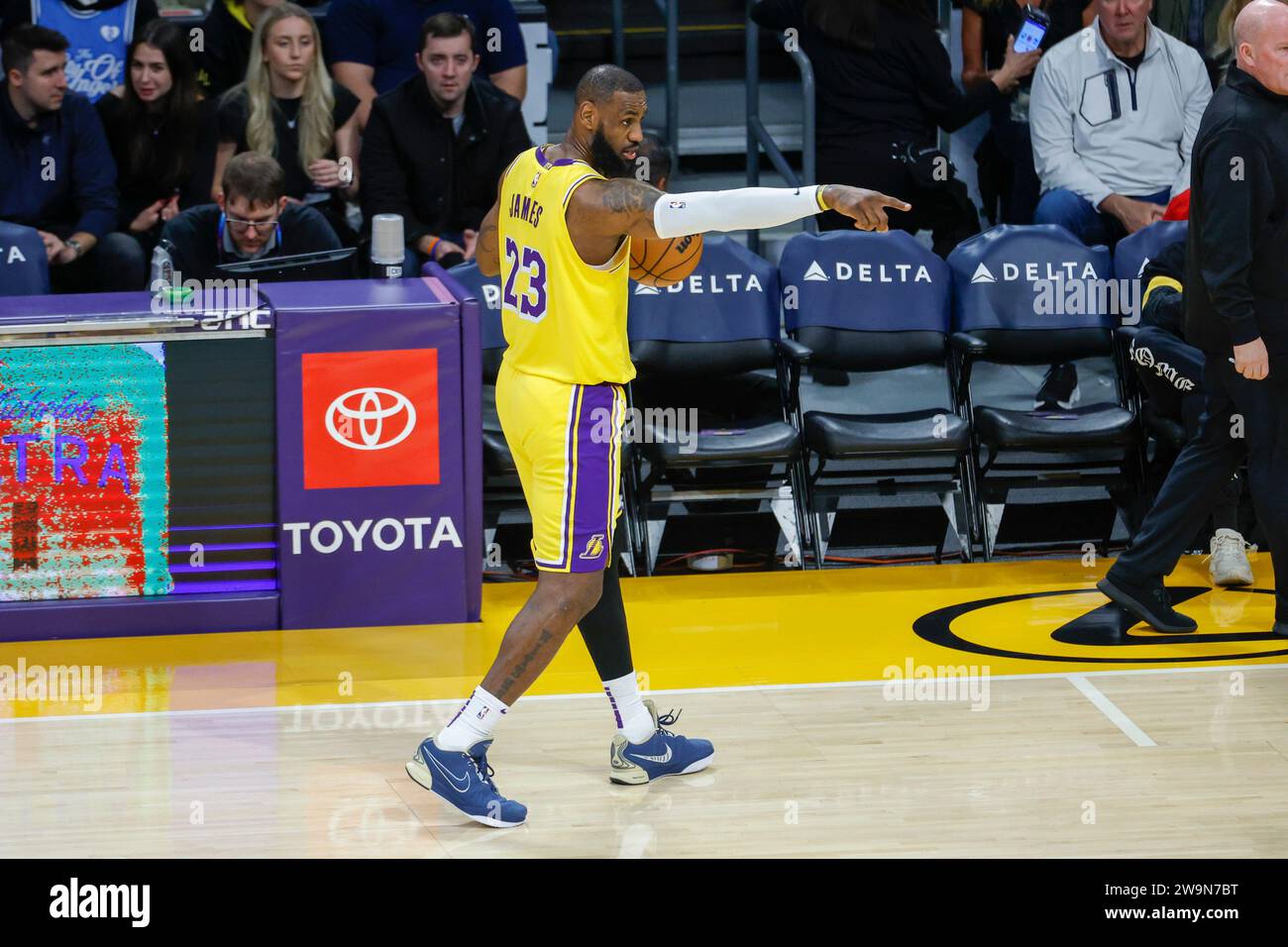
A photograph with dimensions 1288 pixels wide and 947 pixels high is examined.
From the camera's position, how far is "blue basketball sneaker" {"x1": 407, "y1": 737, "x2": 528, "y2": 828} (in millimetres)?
4715

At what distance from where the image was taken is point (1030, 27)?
9180 mm

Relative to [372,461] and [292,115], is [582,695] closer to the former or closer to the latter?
[372,461]

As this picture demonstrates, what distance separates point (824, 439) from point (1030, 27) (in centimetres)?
312

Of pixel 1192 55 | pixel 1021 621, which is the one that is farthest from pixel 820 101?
pixel 1021 621

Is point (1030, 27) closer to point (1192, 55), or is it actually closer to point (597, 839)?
point (1192, 55)

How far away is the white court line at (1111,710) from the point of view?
5.35 m

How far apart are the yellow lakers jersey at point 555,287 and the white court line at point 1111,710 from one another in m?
1.86

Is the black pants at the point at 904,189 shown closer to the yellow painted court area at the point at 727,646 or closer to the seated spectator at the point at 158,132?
the yellow painted court area at the point at 727,646

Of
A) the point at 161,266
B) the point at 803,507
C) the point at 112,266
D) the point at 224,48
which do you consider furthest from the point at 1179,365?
the point at 224,48

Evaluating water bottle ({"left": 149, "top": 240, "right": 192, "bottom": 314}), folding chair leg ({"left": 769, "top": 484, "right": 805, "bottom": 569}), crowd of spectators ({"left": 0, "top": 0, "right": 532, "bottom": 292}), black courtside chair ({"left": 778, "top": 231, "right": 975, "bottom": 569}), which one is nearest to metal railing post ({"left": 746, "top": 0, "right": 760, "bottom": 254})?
crowd of spectators ({"left": 0, "top": 0, "right": 532, "bottom": 292})

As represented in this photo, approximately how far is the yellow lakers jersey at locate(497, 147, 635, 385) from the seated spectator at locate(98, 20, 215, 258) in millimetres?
3890

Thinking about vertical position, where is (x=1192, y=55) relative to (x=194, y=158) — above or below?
above

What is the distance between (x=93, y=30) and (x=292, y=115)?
1253mm

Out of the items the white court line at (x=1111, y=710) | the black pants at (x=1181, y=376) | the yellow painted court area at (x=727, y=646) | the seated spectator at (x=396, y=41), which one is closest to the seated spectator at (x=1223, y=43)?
the black pants at (x=1181, y=376)
